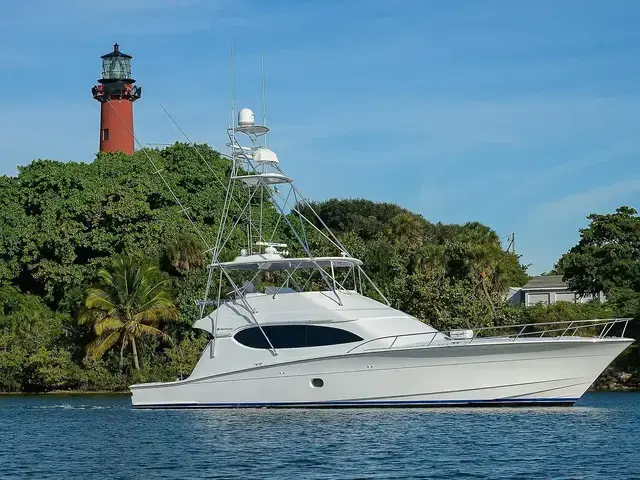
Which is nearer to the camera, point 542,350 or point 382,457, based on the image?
point 382,457

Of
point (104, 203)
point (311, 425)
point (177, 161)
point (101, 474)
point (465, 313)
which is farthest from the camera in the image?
point (177, 161)

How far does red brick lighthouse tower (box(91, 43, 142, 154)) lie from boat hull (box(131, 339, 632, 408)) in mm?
37092

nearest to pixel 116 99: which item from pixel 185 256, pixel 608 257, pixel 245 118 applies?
pixel 185 256

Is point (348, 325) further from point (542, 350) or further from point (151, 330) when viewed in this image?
point (151, 330)

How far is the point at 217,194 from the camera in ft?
177

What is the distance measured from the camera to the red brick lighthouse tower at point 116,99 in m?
64.9

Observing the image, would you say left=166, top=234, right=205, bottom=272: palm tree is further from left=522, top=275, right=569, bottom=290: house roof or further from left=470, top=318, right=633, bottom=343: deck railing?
left=522, top=275, right=569, bottom=290: house roof

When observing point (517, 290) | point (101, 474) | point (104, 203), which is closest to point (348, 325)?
point (101, 474)

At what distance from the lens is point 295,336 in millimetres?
29484

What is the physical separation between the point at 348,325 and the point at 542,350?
4.72m

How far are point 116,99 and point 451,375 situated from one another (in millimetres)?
42482

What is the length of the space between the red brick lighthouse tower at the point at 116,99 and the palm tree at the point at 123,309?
Answer: 69.0 ft

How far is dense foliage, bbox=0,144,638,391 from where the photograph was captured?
44.1 meters

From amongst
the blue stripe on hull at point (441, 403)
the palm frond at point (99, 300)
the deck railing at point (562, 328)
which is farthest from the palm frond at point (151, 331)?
the blue stripe on hull at point (441, 403)
